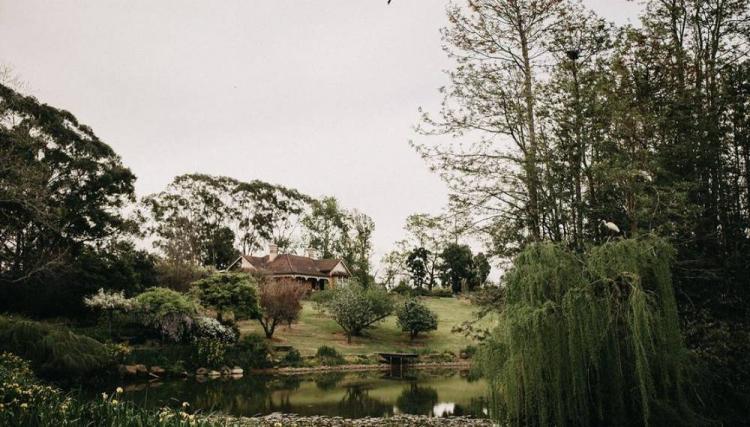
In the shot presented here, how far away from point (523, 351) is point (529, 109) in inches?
317

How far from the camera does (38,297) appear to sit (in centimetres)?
2316

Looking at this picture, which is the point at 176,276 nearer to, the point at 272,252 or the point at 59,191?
the point at 59,191

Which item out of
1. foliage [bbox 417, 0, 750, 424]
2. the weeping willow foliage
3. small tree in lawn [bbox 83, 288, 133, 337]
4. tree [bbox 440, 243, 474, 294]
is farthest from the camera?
tree [bbox 440, 243, 474, 294]

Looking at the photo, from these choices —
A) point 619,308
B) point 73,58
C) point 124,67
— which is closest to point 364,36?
point 619,308

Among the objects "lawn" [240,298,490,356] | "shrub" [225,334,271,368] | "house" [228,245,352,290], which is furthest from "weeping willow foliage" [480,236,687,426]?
"house" [228,245,352,290]

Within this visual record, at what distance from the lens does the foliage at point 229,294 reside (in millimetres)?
25375

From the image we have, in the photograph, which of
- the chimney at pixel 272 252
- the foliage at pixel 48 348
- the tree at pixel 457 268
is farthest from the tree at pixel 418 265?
the foliage at pixel 48 348

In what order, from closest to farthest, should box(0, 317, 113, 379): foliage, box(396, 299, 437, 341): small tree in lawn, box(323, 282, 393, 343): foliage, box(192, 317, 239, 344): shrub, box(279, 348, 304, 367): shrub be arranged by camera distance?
box(0, 317, 113, 379): foliage < box(192, 317, 239, 344): shrub < box(279, 348, 304, 367): shrub < box(323, 282, 393, 343): foliage < box(396, 299, 437, 341): small tree in lawn

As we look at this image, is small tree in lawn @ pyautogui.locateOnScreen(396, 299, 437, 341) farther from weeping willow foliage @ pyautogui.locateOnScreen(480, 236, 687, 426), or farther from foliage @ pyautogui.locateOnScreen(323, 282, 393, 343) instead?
weeping willow foliage @ pyautogui.locateOnScreen(480, 236, 687, 426)

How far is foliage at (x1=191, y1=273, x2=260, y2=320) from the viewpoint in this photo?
25.4 metres

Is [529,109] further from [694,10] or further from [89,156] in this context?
[89,156]

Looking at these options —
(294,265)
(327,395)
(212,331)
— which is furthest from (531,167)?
(294,265)

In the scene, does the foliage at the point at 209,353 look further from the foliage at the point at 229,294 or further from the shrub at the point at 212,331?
the foliage at the point at 229,294

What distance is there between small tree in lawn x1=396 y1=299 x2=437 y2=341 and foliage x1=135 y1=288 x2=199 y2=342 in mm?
12792
